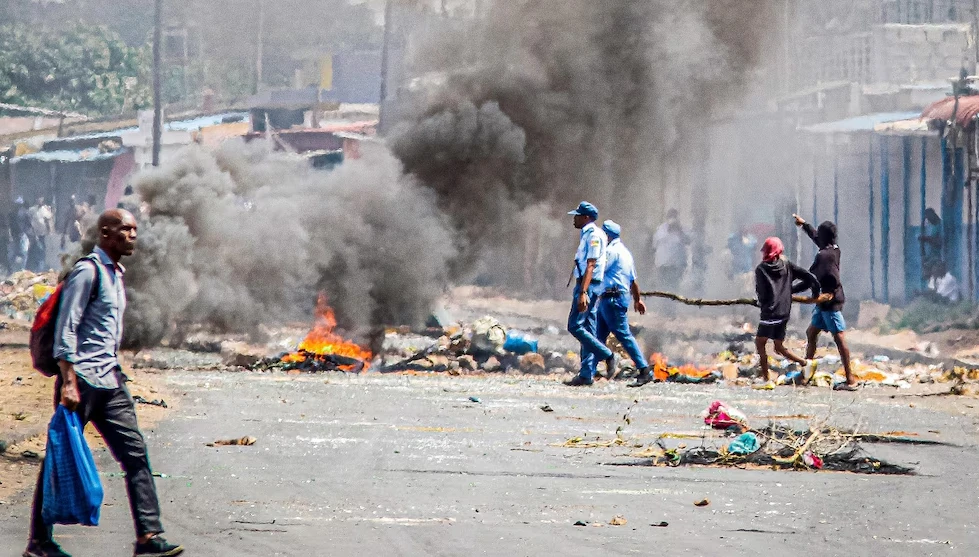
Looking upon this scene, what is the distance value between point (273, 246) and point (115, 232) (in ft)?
38.1

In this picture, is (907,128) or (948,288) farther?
(907,128)

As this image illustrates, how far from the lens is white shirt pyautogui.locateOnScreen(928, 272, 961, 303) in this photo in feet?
73.8

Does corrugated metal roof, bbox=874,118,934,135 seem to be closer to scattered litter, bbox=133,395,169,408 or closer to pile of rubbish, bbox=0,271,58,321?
pile of rubbish, bbox=0,271,58,321

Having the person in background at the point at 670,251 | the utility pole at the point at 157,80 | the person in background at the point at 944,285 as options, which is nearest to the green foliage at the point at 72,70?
the utility pole at the point at 157,80

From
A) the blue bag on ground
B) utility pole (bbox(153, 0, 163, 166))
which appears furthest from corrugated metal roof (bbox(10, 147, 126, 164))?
the blue bag on ground

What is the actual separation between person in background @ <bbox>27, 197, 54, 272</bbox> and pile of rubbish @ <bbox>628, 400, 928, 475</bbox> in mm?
27089

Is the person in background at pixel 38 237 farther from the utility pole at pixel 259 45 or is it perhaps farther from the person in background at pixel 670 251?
the utility pole at pixel 259 45

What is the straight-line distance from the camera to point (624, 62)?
78.0 feet

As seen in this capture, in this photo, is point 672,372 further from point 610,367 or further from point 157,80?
point 157,80

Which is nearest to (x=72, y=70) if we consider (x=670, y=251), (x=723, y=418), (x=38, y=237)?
(x=38, y=237)

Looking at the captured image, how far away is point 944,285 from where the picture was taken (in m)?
22.7

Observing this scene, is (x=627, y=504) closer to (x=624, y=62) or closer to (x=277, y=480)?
(x=277, y=480)

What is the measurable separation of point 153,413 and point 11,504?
3883mm

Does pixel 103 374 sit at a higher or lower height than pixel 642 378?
higher
